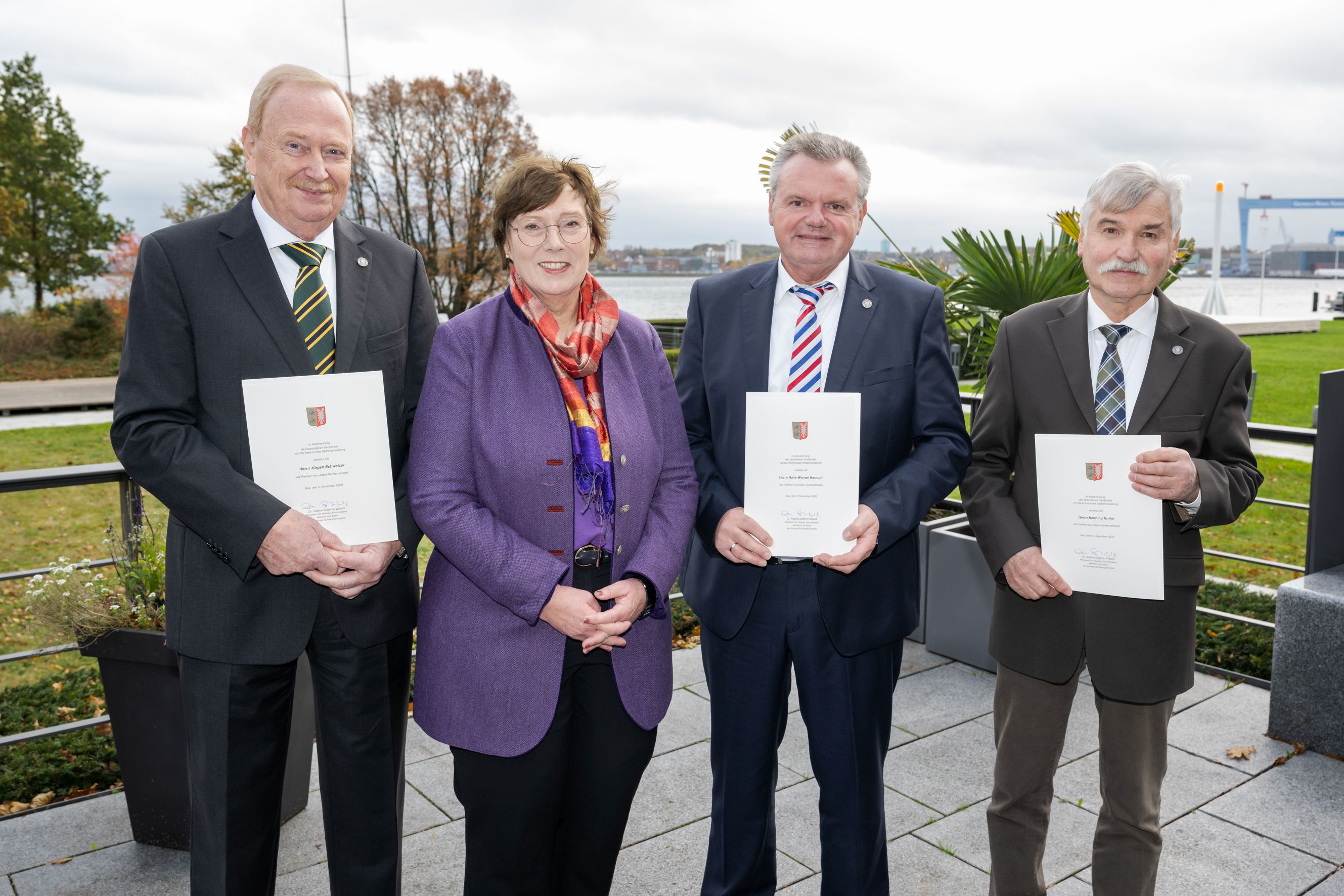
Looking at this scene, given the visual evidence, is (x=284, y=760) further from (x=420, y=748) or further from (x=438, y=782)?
(x=420, y=748)

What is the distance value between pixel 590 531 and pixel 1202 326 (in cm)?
168

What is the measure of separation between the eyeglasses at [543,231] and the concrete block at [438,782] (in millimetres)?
2177

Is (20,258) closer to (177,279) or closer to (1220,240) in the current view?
(177,279)

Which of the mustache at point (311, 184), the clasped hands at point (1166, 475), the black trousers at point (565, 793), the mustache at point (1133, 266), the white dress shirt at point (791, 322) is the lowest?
the black trousers at point (565, 793)

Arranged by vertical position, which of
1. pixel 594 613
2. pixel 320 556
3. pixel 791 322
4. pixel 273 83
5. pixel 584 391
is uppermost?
pixel 273 83

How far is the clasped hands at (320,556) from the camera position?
7.16ft

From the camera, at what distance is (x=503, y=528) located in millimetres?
2150

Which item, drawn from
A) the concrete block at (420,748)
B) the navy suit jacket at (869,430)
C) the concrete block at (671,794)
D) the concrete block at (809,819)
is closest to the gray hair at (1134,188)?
the navy suit jacket at (869,430)

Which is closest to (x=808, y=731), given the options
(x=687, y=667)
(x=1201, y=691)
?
(x=687, y=667)

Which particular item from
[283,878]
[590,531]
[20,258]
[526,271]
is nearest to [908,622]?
[590,531]

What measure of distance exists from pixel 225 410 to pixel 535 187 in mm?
926

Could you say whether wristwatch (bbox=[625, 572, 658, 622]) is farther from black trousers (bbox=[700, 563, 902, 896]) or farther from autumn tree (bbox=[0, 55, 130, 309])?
autumn tree (bbox=[0, 55, 130, 309])

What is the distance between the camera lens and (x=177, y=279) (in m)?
2.23

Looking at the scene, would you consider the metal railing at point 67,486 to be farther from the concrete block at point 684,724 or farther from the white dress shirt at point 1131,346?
the white dress shirt at point 1131,346
